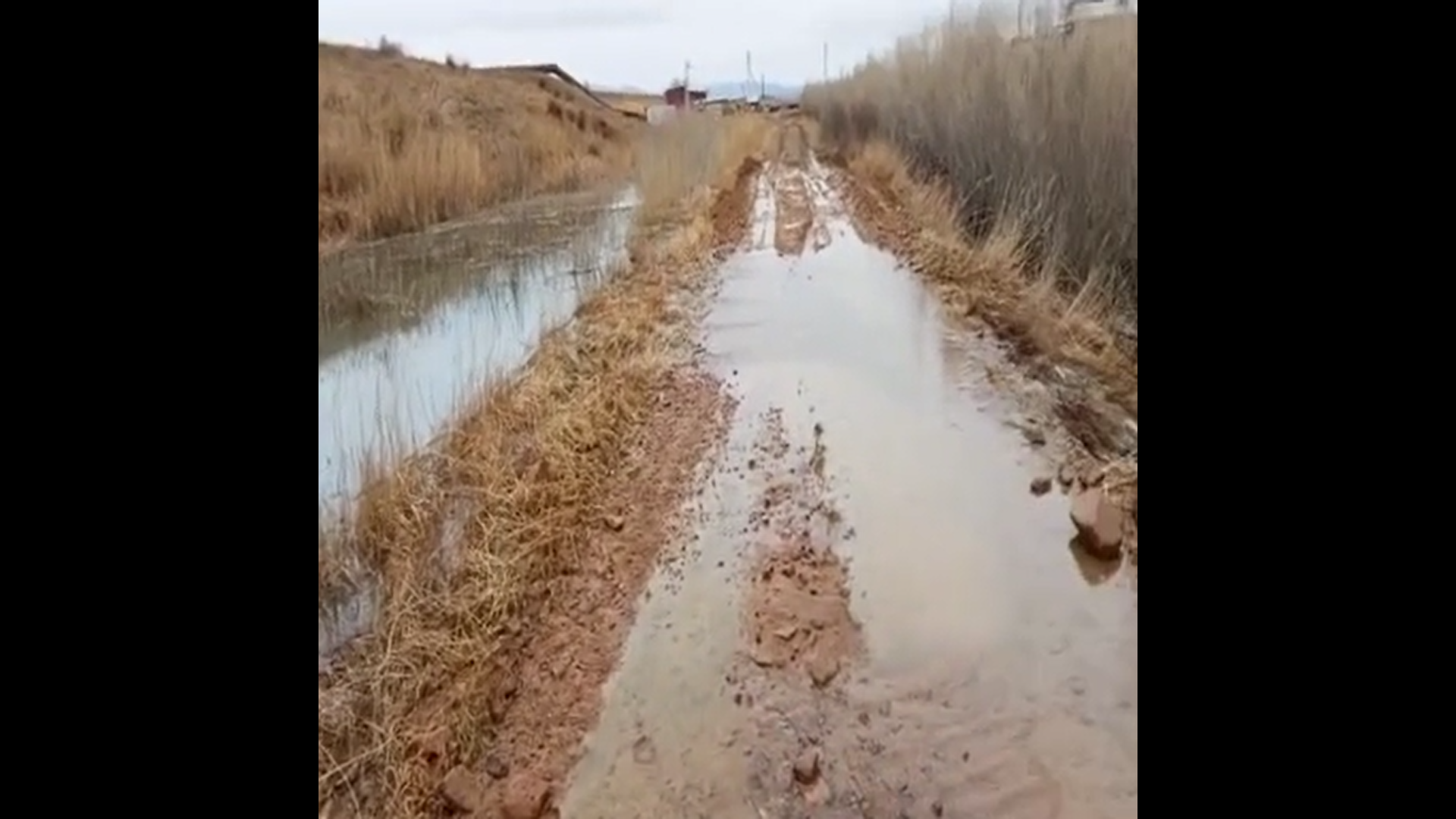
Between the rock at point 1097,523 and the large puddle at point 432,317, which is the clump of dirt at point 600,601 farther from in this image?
the rock at point 1097,523

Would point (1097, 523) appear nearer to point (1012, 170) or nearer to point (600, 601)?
point (600, 601)

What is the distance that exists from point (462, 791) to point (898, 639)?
0.59 metres

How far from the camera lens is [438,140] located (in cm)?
131

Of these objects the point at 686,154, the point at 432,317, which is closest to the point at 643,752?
the point at 432,317

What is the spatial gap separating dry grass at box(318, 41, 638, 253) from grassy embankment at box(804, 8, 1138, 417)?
398mm

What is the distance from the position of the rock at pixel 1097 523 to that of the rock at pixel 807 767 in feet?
1.38

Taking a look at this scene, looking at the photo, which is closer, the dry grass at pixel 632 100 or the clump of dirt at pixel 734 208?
the dry grass at pixel 632 100

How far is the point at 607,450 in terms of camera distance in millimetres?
1755

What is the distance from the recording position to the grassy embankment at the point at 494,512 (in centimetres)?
113

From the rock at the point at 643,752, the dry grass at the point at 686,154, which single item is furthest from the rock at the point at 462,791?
the dry grass at the point at 686,154

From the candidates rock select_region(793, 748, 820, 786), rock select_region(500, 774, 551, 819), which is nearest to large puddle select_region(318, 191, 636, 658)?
rock select_region(500, 774, 551, 819)
